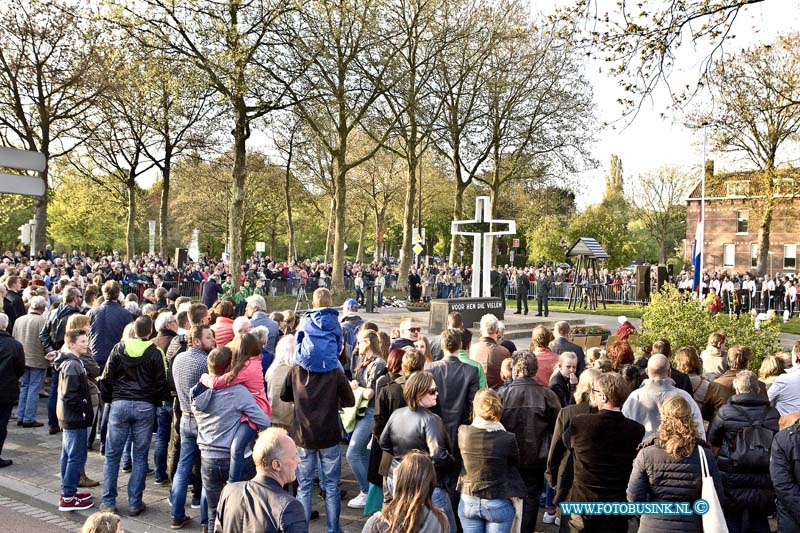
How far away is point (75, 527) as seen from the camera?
232 inches

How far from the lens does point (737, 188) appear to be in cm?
3716

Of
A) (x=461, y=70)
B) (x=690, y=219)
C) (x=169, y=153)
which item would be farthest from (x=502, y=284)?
(x=690, y=219)

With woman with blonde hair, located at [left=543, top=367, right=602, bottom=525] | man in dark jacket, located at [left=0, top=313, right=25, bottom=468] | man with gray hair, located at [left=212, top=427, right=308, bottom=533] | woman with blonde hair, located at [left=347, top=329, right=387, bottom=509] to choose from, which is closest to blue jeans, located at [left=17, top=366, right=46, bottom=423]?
man in dark jacket, located at [left=0, top=313, right=25, bottom=468]

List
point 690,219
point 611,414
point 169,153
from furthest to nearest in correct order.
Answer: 1. point 690,219
2. point 169,153
3. point 611,414

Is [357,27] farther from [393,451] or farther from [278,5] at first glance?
[393,451]

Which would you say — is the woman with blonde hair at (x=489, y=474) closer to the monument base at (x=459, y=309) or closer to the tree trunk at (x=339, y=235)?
the monument base at (x=459, y=309)

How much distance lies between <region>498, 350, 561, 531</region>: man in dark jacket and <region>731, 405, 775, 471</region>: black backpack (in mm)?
1364

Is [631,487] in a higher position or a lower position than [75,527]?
higher

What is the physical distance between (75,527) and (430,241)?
64179 mm

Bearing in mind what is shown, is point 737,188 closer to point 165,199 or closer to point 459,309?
point 459,309

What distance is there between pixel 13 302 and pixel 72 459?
5.53 m

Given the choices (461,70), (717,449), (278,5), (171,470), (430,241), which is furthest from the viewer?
(430,241)

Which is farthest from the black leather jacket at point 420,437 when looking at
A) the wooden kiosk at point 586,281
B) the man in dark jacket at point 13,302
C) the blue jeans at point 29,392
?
the wooden kiosk at point 586,281

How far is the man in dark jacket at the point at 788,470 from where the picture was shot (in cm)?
436
